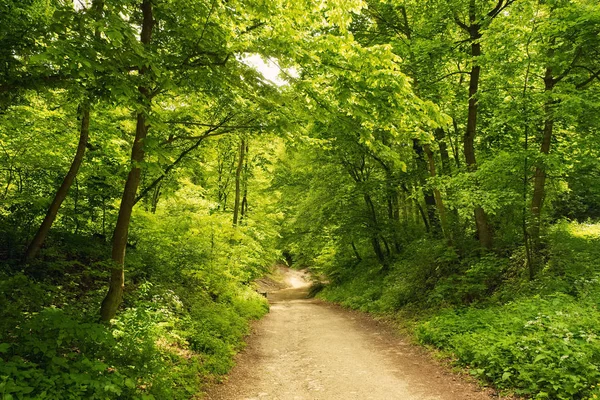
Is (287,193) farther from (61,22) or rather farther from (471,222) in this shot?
(61,22)

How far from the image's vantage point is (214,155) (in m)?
10.5

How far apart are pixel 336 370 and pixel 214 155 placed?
21.4 ft

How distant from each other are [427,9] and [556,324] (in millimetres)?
9876

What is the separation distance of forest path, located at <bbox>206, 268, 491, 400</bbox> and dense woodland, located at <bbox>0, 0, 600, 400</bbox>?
1.80 ft

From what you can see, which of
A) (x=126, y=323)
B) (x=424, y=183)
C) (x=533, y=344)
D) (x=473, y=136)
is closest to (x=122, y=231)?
(x=126, y=323)

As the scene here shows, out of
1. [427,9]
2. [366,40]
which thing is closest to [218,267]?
[366,40]

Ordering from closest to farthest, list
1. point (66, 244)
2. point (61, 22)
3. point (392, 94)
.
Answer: point (61, 22) → point (392, 94) → point (66, 244)

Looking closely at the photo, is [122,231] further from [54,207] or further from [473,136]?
[473,136]

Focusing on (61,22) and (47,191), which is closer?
(61,22)

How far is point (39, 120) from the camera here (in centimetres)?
849

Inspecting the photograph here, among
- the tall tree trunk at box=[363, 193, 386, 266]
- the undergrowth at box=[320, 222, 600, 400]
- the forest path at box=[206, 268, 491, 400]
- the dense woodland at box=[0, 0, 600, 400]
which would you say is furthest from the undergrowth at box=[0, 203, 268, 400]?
the tall tree trunk at box=[363, 193, 386, 266]

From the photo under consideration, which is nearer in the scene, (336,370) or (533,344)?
(533,344)

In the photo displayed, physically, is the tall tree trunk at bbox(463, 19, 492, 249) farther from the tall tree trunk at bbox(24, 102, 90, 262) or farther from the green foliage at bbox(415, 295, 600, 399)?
the tall tree trunk at bbox(24, 102, 90, 262)

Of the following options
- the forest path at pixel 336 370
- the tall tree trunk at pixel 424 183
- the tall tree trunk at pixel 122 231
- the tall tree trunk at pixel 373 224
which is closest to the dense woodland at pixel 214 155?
the tall tree trunk at pixel 122 231
